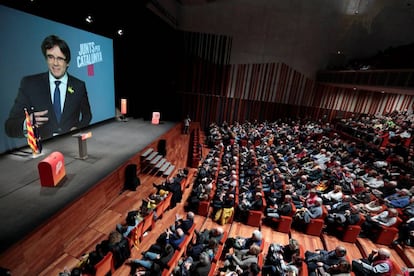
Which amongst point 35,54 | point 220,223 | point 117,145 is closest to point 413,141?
point 220,223

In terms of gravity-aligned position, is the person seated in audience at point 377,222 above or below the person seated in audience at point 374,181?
below

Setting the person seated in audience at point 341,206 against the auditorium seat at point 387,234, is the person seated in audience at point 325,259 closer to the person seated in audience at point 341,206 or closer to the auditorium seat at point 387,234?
the person seated in audience at point 341,206

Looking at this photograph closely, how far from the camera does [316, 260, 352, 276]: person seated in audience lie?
2.76 m

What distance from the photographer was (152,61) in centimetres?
962

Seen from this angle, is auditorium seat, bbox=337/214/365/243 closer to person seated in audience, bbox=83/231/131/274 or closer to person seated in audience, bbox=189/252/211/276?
person seated in audience, bbox=189/252/211/276

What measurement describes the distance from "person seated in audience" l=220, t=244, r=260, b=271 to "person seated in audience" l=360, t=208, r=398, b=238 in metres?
2.64

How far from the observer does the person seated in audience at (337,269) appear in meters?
2.76

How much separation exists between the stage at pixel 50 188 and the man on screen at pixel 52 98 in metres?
0.49

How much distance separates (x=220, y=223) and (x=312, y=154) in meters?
4.75

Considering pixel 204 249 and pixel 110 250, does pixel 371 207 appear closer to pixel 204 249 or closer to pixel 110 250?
pixel 204 249

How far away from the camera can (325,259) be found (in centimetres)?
310

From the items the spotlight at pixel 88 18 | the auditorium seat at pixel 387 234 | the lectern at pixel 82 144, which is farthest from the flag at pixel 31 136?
the auditorium seat at pixel 387 234

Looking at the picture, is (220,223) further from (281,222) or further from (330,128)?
(330,128)

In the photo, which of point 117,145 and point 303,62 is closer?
point 117,145
